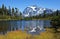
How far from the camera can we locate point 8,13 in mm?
59312

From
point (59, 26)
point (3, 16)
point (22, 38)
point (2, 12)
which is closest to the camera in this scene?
point (22, 38)

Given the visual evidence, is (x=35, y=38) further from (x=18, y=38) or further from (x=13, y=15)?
(x=13, y=15)

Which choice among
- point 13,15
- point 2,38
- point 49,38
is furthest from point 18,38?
point 13,15

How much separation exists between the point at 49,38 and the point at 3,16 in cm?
4293

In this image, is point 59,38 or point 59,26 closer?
point 59,38

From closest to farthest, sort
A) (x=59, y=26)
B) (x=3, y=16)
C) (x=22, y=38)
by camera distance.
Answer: (x=22, y=38) < (x=59, y=26) < (x=3, y=16)

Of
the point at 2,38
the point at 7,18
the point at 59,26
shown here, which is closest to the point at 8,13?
the point at 7,18

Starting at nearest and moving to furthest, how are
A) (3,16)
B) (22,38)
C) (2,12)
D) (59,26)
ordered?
(22,38) < (59,26) < (3,16) < (2,12)

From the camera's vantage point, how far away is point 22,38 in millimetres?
17156

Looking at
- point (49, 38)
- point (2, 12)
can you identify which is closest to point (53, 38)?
point (49, 38)

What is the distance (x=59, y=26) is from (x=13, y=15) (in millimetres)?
34291

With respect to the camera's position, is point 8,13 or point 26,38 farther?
point 8,13

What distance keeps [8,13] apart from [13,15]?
2.14 m

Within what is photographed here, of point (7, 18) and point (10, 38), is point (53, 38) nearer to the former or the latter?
point (10, 38)
